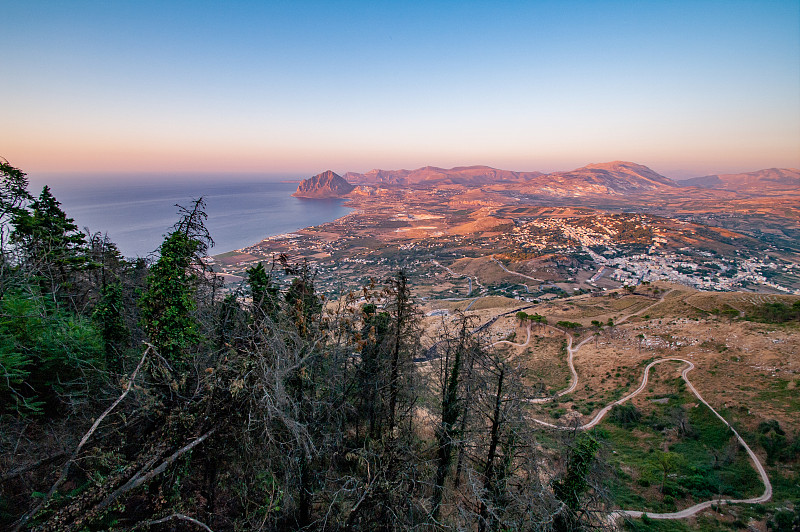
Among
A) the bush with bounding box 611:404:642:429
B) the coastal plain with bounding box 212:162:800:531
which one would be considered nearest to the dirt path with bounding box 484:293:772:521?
the coastal plain with bounding box 212:162:800:531

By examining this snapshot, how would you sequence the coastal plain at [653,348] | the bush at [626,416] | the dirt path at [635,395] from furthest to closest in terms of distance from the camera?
1. the bush at [626,416]
2. the coastal plain at [653,348]
3. the dirt path at [635,395]

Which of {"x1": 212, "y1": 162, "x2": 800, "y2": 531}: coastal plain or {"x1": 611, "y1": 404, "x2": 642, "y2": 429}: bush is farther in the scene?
{"x1": 611, "y1": 404, "x2": 642, "y2": 429}: bush

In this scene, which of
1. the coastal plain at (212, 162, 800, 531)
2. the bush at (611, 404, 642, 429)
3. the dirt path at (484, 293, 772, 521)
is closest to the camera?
the dirt path at (484, 293, 772, 521)

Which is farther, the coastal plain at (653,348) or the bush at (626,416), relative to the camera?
the bush at (626,416)

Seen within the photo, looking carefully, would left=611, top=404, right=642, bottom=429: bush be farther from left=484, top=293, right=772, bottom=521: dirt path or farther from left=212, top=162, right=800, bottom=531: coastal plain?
left=484, top=293, right=772, bottom=521: dirt path

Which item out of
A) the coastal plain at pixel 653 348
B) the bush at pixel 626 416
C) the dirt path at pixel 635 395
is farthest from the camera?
the bush at pixel 626 416

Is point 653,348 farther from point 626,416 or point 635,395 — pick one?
point 626,416

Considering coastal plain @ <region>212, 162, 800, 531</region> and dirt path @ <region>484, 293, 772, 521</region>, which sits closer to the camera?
dirt path @ <region>484, 293, 772, 521</region>

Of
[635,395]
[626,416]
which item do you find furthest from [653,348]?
[626,416]

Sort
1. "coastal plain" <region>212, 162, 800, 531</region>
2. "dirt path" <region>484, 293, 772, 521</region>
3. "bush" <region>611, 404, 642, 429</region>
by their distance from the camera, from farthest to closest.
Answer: "bush" <region>611, 404, 642, 429</region> < "coastal plain" <region>212, 162, 800, 531</region> < "dirt path" <region>484, 293, 772, 521</region>

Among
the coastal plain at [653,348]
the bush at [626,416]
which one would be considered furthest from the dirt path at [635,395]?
the bush at [626,416]

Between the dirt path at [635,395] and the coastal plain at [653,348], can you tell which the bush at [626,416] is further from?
the dirt path at [635,395]
